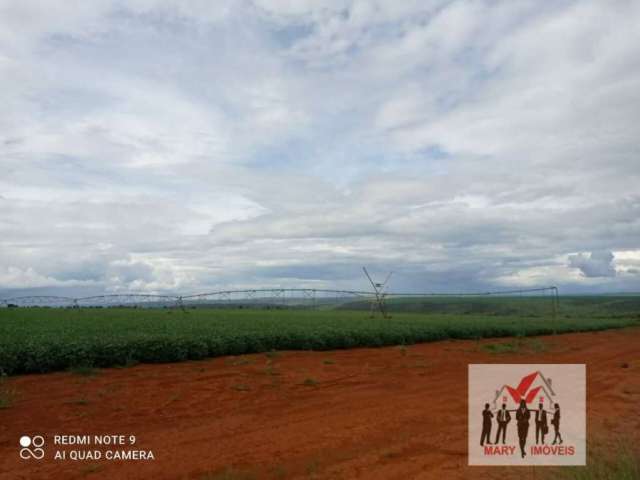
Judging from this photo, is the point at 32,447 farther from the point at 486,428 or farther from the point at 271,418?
the point at 486,428

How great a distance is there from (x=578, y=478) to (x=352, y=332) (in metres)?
14.9

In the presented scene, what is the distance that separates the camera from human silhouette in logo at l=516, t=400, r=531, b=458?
7516 mm

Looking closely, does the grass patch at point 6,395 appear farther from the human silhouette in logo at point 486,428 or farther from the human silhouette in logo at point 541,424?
the human silhouette in logo at point 541,424

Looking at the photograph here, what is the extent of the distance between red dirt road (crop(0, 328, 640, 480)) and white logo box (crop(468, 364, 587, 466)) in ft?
0.83

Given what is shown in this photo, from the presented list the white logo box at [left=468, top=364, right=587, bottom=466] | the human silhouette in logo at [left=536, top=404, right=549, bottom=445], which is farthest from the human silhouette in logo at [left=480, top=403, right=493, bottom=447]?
the human silhouette in logo at [left=536, top=404, right=549, bottom=445]

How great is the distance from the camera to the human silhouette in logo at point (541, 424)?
777 cm

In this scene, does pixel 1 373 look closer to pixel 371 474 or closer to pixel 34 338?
pixel 34 338

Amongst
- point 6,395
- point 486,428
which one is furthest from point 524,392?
point 6,395

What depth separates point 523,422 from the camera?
790 cm

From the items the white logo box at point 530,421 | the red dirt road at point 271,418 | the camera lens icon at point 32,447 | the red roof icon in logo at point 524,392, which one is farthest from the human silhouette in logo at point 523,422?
the camera lens icon at point 32,447

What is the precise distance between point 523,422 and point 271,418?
409cm

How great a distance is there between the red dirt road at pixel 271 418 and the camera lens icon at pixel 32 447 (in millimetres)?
124

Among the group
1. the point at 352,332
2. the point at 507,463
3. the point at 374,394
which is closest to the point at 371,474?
the point at 507,463

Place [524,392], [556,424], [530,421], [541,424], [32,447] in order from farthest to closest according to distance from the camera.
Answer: [524,392] → [556,424] → [541,424] → [530,421] → [32,447]
